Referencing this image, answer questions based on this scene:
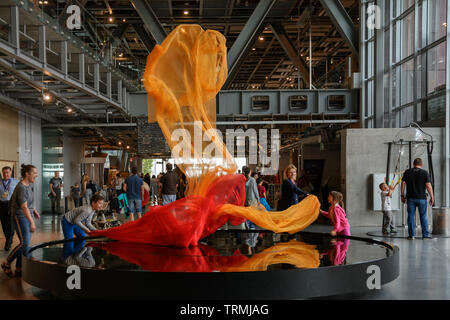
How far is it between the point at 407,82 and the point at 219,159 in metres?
12.5

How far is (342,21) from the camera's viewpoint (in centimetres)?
2045

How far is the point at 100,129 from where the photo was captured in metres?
27.4

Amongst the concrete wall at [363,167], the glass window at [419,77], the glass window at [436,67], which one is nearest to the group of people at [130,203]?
the concrete wall at [363,167]

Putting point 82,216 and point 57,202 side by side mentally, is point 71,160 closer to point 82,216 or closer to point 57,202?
point 57,202

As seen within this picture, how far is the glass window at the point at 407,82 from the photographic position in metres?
17.8

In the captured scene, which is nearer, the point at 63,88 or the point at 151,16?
the point at 63,88

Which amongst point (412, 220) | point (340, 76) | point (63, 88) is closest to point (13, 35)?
point (63, 88)

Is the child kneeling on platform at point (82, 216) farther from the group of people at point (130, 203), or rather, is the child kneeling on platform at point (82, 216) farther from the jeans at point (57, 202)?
the jeans at point (57, 202)

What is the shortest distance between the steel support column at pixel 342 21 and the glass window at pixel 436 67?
5106 mm

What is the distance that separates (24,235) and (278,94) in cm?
1516

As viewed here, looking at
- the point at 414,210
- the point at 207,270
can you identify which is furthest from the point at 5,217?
the point at 414,210

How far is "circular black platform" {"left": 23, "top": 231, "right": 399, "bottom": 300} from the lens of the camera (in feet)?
17.9

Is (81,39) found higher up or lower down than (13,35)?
higher up

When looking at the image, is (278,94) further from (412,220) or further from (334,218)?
(334,218)
